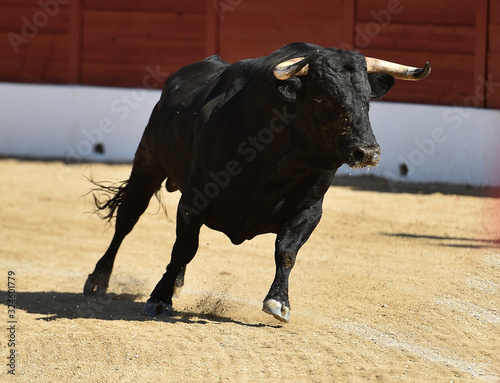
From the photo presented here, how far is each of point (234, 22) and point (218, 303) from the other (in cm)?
705

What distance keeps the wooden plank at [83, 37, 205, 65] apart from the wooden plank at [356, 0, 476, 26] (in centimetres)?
245

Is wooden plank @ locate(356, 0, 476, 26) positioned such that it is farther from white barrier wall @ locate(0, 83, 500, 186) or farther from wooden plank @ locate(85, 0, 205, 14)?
wooden plank @ locate(85, 0, 205, 14)

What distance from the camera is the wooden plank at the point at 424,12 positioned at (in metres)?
11.1

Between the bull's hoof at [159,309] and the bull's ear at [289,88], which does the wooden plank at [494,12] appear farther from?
the bull's hoof at [159,309]

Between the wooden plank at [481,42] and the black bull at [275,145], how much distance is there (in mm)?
6050

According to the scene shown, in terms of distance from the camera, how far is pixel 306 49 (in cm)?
518

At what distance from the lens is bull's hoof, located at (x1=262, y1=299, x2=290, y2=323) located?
189 inches

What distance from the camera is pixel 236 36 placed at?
39.8 feet

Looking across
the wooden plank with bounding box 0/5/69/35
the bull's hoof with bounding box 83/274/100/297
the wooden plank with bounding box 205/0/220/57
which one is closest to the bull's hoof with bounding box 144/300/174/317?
the bull's hoof with bounding box 83/274/100/297

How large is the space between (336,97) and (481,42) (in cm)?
692

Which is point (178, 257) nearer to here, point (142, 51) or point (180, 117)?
point (180, 117)

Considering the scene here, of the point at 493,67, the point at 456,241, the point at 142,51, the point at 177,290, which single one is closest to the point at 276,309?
the point at 177,290

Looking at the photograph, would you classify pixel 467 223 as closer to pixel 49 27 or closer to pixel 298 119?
pixel 298 119

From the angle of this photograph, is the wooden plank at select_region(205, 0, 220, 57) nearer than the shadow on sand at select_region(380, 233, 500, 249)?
No
